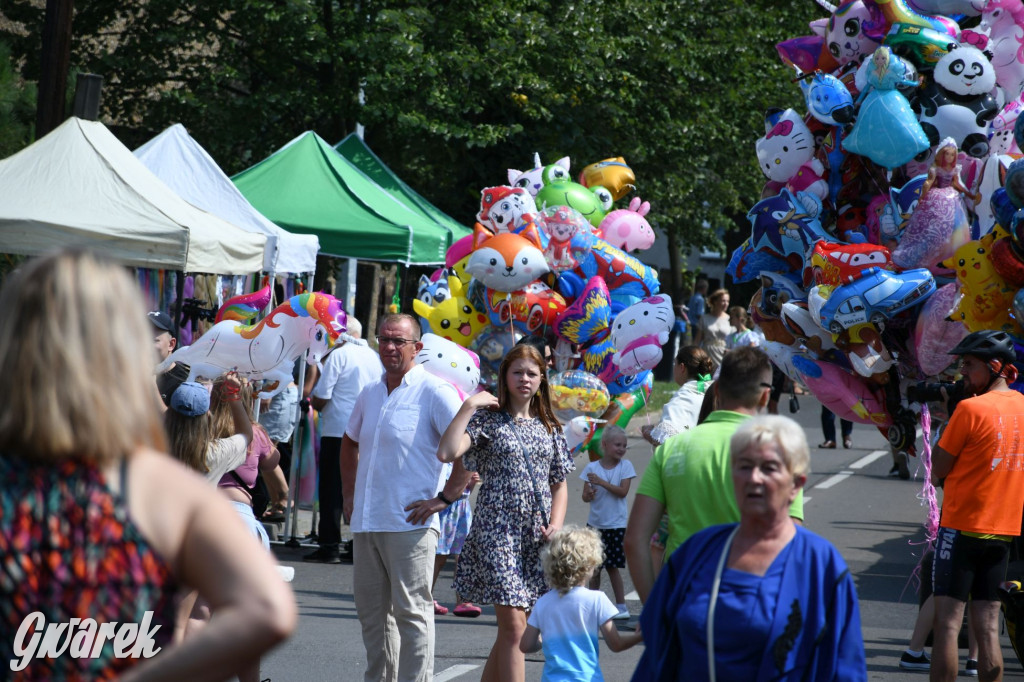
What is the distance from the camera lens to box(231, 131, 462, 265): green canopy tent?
11727 millimetres

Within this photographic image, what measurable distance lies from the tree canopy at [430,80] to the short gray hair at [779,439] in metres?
12.3

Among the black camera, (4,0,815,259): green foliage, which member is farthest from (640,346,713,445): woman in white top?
(4,0,815,259): green foliage

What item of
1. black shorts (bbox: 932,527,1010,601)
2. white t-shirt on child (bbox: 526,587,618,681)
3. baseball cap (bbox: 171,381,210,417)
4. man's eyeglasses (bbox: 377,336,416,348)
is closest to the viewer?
white t-shirt on child (bbox: 526,587,618,681)

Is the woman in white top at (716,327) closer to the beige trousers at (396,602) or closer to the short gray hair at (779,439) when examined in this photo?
the beige trousers at (396,602)

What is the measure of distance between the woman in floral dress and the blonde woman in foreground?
3.55m

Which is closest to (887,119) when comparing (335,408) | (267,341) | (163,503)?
(267,341)

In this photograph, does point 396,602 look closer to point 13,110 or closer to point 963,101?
point 963,101

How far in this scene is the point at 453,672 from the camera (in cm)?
681

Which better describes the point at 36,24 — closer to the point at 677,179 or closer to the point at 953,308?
the point at 677,179

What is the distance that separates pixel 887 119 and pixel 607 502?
2970 millimetres

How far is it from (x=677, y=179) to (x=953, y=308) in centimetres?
1447

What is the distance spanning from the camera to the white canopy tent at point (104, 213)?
8.70 metres

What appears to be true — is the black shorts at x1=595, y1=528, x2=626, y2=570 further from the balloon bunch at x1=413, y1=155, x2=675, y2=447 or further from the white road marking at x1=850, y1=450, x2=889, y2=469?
the white road marking at x1=850, y1=450, x2=889, y2=469

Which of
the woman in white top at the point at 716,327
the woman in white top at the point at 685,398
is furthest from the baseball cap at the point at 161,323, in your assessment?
the woman in white top at the point at 716,327
